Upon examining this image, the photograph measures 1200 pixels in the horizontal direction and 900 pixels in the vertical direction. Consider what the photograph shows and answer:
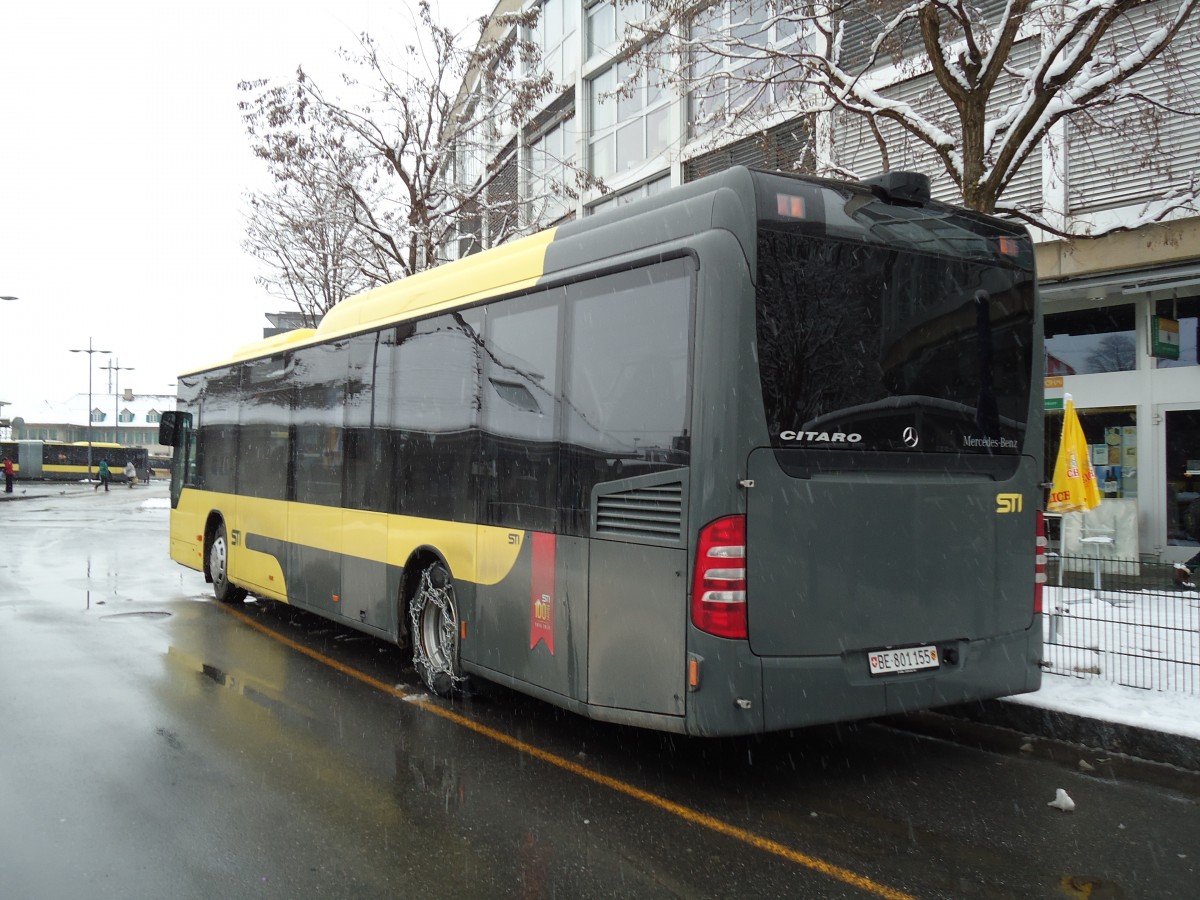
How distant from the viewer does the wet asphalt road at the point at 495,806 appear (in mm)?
4078

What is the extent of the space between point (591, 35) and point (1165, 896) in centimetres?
2567

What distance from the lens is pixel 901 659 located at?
17.4 feet

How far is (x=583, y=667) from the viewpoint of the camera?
554 cm

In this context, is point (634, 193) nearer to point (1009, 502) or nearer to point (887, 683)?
point (1009, 502)

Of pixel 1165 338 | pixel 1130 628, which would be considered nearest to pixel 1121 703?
pixel 1130 628

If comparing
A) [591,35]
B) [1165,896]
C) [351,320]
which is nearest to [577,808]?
[1165,896]

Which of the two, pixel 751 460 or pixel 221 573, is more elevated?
pixel 751 460

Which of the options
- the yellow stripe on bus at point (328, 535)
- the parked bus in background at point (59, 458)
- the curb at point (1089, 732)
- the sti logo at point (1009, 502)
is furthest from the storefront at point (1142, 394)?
the parked bus in background at point (59, 458)

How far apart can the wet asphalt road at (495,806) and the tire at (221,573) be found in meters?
4.23

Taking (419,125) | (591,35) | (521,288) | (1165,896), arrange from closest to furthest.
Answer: (1165,896), (521,288), (419,125), (591,35)

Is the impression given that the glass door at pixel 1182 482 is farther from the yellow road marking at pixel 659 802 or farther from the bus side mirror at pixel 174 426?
the bus side mirror at pixel 174 426

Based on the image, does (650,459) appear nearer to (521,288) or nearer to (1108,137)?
(521,288)

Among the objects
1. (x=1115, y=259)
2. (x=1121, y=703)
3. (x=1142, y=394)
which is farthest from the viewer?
(x=1142, y=394)

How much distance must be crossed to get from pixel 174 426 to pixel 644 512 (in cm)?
1047
